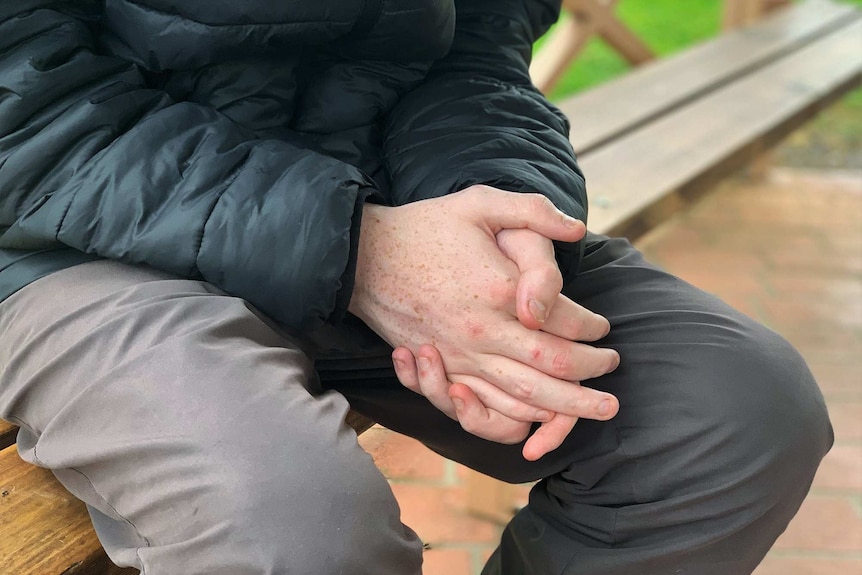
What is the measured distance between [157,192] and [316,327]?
0.56ft

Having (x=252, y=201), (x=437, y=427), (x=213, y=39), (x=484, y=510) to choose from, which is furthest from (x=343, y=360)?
(x=484, y=510)

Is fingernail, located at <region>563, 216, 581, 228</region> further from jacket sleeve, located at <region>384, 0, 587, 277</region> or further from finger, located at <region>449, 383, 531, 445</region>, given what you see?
finger, located at <region>449, 383, 531, 445</region>

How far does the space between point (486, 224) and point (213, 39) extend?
288 mm

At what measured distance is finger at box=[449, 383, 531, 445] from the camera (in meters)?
0.74

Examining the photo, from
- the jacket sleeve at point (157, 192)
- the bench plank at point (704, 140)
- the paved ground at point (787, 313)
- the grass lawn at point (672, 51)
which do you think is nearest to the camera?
the jacket sleeve at point (157, 192)

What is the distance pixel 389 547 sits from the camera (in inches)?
24.6

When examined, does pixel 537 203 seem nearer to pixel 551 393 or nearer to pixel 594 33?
pixel 551 393

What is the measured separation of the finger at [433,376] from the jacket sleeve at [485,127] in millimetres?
159

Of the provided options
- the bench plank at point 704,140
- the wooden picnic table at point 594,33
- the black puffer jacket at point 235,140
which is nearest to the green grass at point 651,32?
the wooden picnic table at point 594,33

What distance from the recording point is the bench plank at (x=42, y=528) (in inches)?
25.3

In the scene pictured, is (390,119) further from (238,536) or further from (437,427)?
(238,536)

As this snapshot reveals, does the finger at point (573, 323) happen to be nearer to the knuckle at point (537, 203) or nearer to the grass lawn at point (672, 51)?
the knuckle at point (537, 203)

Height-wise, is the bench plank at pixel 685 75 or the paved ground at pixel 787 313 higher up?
the bench plank at pixel 685 75

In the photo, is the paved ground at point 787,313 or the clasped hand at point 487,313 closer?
the clasped hand at point 487,313
